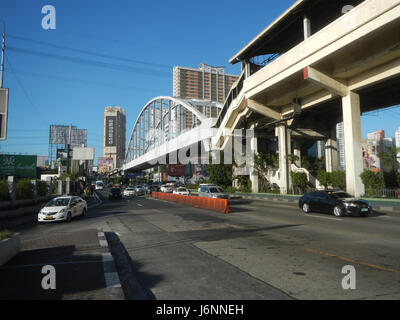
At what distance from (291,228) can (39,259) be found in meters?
8.72

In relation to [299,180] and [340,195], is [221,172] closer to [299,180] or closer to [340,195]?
[299,180]

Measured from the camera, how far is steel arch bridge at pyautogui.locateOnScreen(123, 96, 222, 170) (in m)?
60.9

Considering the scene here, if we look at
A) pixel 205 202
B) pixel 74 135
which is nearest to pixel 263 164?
pixel 205 202

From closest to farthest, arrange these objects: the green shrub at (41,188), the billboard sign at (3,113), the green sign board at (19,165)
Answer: the billboard sign at (3,113) → the green shrub at (41,188) → the green sign board at (19,165)

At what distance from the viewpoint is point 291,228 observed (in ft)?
37.3

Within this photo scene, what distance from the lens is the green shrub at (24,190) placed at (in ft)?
71.2

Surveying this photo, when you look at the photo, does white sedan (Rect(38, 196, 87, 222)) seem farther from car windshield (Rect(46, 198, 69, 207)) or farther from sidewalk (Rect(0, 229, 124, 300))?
sidewalk (Rect(0, 229, 124, 300))

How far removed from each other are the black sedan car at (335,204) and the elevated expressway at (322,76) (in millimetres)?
9149

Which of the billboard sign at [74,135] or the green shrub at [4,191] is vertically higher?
the billboard sign at [74,135]

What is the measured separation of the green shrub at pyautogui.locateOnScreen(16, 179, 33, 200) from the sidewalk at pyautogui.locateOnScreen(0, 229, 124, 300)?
14.7 metres

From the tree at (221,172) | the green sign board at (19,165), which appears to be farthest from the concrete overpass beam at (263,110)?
the green sign board at (19,165)

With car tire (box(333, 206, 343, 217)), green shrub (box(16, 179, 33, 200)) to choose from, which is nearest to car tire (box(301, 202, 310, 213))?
car tire (box(333, 206, 343, 217))

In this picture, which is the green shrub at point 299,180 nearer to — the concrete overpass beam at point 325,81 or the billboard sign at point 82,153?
the concrete overpass beam at point 325,81

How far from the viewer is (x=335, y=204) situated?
15148mm
